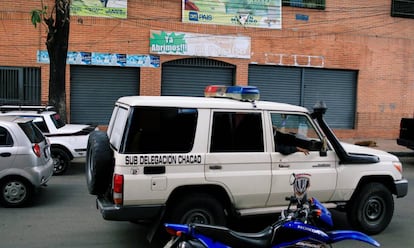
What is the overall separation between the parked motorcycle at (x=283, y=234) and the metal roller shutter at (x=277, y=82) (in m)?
14.5

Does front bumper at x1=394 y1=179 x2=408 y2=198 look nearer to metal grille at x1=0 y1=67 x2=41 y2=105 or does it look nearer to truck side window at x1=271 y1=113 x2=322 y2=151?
→ truck side window at x1=271 y1=113 x2=322 y2=151

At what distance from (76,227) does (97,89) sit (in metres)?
10.7

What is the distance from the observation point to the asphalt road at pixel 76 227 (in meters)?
5.77

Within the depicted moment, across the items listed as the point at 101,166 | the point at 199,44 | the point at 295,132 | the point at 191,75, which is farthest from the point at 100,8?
the point at 101,166

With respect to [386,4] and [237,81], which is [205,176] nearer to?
[237,81]

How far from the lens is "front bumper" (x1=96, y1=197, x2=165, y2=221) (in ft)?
16.1

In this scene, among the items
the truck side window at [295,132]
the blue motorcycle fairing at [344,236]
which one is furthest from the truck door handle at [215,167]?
the blue motorcycle fairing at [344,236]

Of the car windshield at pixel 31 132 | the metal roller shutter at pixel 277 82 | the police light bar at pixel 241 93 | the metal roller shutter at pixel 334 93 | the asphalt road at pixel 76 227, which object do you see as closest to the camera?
the police light bar at pixel 241 93

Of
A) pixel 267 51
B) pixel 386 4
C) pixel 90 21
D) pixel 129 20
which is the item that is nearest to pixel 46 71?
pixel 90 21

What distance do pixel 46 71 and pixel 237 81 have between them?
23.1 ft

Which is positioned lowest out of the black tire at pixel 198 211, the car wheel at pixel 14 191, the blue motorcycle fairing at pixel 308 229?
the car wheel at pixel 14 191

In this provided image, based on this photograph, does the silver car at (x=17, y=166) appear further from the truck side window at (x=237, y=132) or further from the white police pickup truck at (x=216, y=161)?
the truck side window at (x=237, y=132)

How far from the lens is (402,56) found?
19.7 metres

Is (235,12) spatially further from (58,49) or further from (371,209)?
(371,209)
